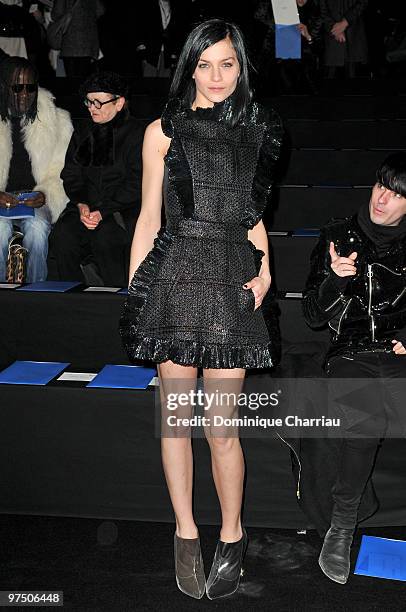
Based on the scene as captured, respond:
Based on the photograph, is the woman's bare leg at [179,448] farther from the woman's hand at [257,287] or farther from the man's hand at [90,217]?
the man's hand at [90,217]

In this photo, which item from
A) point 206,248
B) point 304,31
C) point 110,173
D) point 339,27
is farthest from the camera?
point 339,27

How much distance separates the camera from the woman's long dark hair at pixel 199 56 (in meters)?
2.04

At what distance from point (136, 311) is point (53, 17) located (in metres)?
4.89

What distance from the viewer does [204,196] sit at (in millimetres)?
2146

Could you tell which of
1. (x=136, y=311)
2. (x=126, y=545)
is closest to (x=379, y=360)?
(x=136, y=311)

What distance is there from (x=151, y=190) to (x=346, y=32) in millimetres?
5080

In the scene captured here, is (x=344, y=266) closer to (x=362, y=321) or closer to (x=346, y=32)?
(x=362, y=321)

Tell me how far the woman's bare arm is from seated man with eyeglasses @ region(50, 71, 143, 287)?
1.62 m

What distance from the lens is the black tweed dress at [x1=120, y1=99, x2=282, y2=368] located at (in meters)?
2.14

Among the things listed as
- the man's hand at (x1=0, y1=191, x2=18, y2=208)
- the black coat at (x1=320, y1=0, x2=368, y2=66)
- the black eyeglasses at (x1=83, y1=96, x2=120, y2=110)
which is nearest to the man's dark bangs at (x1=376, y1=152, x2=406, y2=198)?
the black eyeglasses at (x1=83, y1=96, x2=120, y2=110)

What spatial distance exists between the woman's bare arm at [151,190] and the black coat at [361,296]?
2.02 feet

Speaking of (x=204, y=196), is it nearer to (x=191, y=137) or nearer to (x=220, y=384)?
(x=191, y=137)

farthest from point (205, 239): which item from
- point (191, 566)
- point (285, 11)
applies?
point (285, 11)

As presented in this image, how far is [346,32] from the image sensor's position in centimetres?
672
